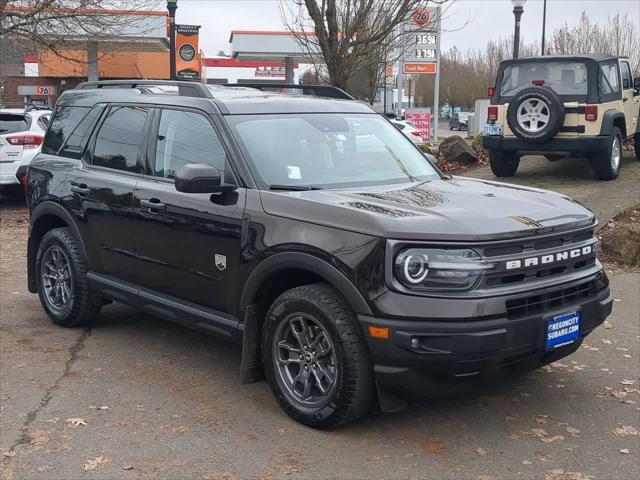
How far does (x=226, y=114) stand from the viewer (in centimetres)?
519

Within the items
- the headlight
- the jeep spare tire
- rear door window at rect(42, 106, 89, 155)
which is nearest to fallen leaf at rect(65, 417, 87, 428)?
the headlight

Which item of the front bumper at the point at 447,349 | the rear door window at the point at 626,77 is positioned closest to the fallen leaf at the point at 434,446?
the front bumper at the point at 447,349

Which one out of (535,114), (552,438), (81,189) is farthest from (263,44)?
(552,438)

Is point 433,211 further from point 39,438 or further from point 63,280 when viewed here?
point 63,280

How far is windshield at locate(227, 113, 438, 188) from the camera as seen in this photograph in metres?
5.04

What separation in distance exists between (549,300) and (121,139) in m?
3.36

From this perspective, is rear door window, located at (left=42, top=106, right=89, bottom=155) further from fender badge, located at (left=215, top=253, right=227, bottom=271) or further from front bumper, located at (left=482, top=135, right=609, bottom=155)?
front bumper, located at (left=482, top=135, right=609, bottom=155)

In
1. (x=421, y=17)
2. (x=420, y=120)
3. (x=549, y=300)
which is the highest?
(x=421, y=17)

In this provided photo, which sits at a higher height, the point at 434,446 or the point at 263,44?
the point at 263,44

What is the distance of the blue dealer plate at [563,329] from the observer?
425 cm

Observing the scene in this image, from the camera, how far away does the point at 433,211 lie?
4293mm

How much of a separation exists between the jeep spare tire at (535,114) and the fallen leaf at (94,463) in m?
9.44

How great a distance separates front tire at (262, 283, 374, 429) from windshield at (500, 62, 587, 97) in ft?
30.1

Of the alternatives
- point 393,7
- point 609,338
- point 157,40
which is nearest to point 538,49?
point 157,40
